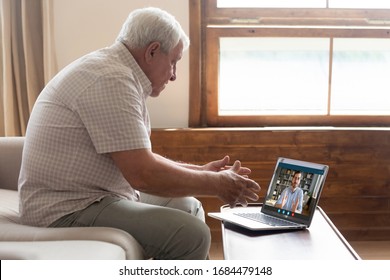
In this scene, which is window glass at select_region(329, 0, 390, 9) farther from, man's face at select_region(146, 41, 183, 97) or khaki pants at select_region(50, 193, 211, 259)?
khaki pants at select_region(50, 193, 211, 259)

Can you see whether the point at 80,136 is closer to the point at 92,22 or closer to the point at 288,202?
the point at 288,202

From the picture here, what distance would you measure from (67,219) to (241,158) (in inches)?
48.6

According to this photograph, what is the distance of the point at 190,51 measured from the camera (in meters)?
2.70

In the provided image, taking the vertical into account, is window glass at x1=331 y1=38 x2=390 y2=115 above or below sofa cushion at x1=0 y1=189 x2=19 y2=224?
above

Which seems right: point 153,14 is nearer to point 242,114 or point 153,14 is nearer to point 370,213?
point 242,114

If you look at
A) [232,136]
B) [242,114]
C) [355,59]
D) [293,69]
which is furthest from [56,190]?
[355,59]

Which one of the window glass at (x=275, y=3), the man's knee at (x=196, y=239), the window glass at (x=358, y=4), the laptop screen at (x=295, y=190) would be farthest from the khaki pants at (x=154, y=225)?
the window glass at (x=358, y=4)

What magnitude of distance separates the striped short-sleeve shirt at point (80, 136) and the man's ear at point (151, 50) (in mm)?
72

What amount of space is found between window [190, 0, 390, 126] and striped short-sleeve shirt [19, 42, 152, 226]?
1189mm

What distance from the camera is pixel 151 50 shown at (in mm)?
1657

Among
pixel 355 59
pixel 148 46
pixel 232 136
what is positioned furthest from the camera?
pixel 355 59

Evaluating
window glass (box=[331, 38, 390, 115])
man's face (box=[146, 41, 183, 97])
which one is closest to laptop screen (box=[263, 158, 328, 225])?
man's face (box=[146, 41, 183, 97])

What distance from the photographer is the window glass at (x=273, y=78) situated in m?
2.78

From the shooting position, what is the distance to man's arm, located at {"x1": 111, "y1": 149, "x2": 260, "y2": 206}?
58.4 inches
